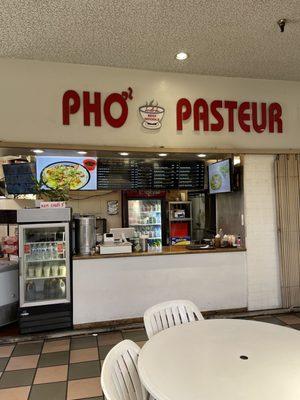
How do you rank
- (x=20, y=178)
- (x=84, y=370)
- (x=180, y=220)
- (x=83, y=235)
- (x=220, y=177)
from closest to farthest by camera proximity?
(x=84, y=370)
(x=83, y=235)
(x=220, y=177)
(x=20, y=178)
(x=180, y=220)

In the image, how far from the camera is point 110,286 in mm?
4312

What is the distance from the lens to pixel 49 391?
111 inches

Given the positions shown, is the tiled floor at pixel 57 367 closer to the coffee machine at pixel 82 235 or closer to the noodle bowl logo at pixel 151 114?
the coffee machine at pixel 82 235

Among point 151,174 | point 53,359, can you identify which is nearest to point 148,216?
point 151,174

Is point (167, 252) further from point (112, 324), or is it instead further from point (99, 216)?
point (99, 216)

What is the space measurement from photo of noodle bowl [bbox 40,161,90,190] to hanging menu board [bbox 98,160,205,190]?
1.07 ft

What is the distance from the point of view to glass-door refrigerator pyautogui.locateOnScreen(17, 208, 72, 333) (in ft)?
13.4

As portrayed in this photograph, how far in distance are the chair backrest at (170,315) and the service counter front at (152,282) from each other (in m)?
1.78

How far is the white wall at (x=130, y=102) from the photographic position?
4.15 m

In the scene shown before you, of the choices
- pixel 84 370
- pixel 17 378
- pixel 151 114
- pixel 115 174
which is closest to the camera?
pixel 17 378

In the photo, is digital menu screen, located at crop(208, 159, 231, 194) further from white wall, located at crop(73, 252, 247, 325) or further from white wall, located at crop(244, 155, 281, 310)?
white wall, located at crop(73, 252, 247, 325)

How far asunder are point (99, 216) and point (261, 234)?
3.47 meters

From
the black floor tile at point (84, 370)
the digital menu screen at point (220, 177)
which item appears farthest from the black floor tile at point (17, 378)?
the digital menu screen at point (220, 177)

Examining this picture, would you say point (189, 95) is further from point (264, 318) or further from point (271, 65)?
A: point (264, 318)
